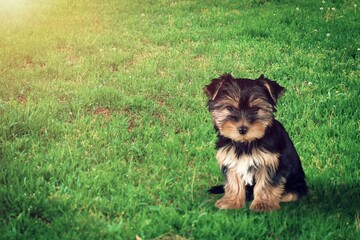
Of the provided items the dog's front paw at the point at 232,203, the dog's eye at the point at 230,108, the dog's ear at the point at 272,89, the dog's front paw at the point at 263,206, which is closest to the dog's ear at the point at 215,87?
the dog's eye at the point at 230,108

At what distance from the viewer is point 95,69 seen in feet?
37.3

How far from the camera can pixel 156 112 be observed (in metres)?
9.60

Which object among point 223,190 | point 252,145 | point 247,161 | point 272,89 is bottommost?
point 223,190

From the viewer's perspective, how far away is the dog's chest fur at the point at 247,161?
595 cm

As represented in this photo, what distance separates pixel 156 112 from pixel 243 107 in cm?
388

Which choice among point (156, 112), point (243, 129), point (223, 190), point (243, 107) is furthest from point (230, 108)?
point (156, 112)

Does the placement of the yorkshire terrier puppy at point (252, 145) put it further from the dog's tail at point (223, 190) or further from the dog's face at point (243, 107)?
the dog's tail at point (223, 190)

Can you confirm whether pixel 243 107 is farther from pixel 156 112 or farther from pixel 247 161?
pixel 156 112

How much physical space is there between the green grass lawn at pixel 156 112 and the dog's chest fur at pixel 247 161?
0.44 m

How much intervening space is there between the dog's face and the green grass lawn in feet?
3.23

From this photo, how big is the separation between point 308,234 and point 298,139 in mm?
2669

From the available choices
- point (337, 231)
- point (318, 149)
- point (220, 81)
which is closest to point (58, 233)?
point (220, 81)

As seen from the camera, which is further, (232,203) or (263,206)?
(232,203)

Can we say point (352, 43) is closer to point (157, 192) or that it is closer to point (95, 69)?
point (95, 69)
